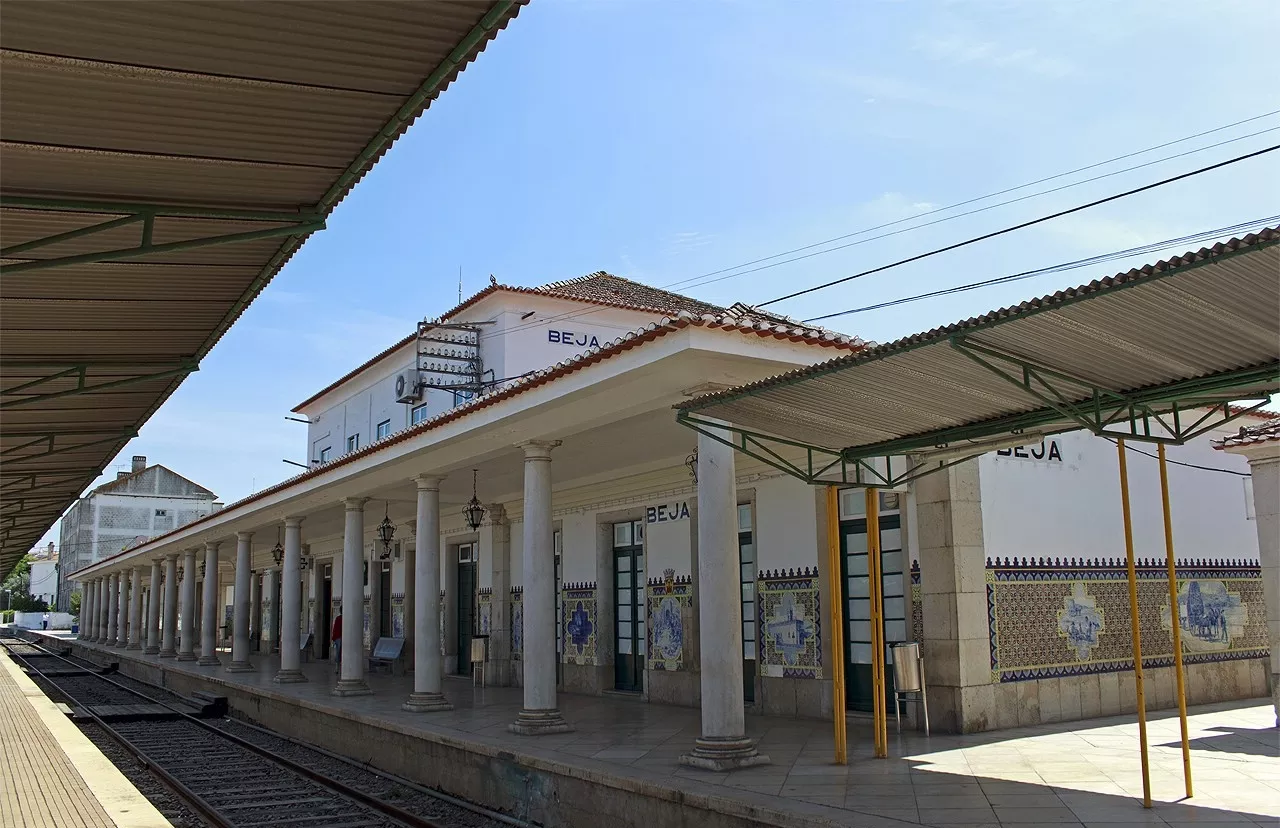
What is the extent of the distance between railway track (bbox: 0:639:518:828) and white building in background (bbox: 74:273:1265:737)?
153 centimetres

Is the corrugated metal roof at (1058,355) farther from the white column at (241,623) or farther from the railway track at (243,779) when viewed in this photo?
the white column at (241,623)

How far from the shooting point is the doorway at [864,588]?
35.2ft

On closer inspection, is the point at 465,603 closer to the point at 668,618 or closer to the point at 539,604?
the point at 668,618

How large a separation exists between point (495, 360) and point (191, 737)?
11508 mm

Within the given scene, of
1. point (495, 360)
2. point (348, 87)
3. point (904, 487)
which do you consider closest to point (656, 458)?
point (904, 487)

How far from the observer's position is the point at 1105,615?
11047mm

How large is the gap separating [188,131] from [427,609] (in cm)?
994

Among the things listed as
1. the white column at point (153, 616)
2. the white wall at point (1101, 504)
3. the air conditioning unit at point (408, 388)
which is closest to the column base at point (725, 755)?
the white wall at point (1101, 504)

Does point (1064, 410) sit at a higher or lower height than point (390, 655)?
higher

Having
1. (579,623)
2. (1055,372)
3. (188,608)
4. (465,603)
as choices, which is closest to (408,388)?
(188,608)

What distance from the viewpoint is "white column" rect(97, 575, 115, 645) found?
39197 mm

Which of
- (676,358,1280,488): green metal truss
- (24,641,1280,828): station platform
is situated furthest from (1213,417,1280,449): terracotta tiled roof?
(24,641,1280,828): station platform

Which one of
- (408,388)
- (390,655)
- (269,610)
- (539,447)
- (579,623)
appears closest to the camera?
(539,447)

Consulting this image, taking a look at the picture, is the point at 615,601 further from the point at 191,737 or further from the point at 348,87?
the point at 348,87
